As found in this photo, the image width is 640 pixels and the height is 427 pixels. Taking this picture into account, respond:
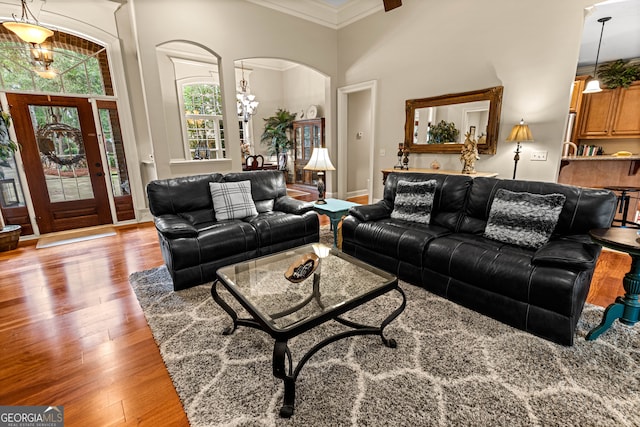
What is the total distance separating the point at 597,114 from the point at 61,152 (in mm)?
9914

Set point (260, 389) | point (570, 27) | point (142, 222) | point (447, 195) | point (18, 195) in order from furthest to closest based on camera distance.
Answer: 1. point (142, 222)
2. point (18, 195)
3. point (570, 27)
4. point (447, 195)
5. point (260, 389)

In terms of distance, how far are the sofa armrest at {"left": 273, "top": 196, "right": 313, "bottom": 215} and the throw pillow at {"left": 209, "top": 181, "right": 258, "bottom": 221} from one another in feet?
1.14

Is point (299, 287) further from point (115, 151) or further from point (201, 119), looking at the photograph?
point (201, 119)

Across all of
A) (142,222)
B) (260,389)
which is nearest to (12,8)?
(142,222)

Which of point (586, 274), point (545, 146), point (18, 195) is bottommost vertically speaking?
point (586, 274)

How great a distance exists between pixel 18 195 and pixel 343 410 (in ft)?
17.3

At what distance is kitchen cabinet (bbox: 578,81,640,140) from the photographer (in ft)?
18.7

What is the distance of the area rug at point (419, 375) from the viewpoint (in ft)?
4.44

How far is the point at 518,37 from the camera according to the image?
364 cm

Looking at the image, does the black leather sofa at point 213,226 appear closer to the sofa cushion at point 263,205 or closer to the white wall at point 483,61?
the sofa cushion at point 263,205

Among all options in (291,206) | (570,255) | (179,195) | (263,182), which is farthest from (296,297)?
(263,182)

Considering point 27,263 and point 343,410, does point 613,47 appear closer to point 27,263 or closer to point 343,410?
point 343,410

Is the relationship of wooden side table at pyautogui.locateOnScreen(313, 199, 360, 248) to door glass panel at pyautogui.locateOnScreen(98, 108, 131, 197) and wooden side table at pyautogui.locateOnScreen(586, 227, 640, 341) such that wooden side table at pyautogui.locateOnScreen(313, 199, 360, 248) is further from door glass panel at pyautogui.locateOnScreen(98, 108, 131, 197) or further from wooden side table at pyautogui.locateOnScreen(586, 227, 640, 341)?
door glass panel at pyautogui.locateOnScreen(98, 108, 131, 197)

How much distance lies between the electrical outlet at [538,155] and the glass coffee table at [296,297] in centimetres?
318
